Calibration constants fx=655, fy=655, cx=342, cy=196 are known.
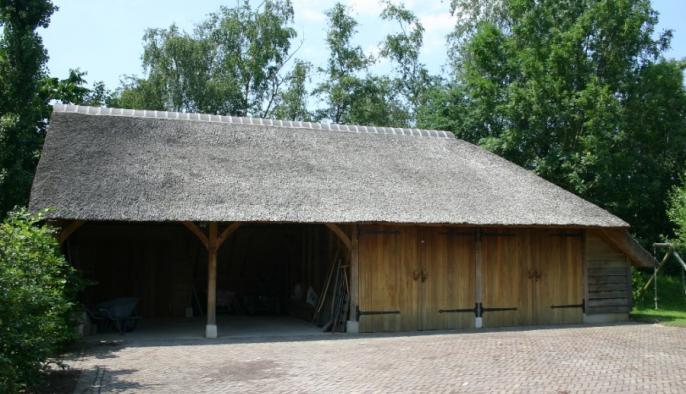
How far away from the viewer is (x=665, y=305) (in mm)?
19656

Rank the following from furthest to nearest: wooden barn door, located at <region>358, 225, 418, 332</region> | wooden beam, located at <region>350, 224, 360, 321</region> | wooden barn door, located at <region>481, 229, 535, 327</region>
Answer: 1. wooden barn door, located at <region>481, 229, 535, 327</region>
2. wooden barn door, located at <region>358, 225, 418, 332</region>
3. wooden beam, located at <region>350, 224, 360, 321</region>

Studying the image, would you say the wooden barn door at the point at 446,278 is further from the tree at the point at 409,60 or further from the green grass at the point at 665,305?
the tree at the point at 409,60

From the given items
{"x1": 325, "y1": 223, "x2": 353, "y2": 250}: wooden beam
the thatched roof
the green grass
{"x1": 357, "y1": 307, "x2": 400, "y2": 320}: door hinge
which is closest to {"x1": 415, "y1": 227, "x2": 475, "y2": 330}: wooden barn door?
{"x1": 357, "y1": 307, "x2": 400, "y2": 320}: door hinge

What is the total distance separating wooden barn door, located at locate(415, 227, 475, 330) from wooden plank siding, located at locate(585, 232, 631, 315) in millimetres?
3021

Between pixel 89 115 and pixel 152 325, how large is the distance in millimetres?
4827

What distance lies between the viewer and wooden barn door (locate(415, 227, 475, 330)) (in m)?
13.7

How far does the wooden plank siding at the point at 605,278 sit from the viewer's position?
591 inches

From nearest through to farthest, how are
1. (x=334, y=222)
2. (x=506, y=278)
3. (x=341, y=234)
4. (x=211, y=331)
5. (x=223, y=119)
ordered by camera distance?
(x=334, y=222) < (x=211, y=331) < (x=341, y=234) < (x=506, y=278) < (x=223, y=119)

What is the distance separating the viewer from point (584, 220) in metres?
14.0

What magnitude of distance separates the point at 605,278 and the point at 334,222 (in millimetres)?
7038

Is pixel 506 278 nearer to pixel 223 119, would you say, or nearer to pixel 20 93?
pixel 223 119

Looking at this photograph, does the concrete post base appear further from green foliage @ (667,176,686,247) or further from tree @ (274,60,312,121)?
tree @ (274,60,312,121)

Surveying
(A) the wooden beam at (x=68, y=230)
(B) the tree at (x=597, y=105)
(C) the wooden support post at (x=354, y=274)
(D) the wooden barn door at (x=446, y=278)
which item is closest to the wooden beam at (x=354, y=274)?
(C) the wooden support post at (x=354, y=274)

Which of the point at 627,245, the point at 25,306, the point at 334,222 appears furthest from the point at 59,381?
the point at 627,245
